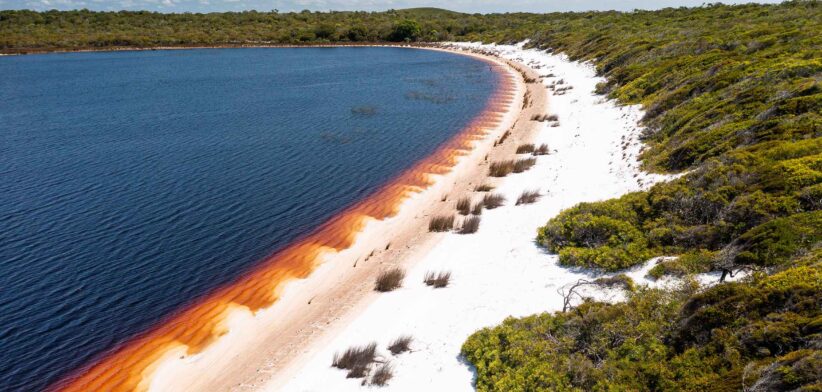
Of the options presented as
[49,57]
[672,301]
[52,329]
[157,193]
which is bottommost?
[52,329]

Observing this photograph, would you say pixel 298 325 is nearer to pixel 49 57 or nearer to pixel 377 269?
pixel 377 269

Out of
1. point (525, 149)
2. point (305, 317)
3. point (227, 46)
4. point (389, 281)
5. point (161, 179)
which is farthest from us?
point (227, 46)

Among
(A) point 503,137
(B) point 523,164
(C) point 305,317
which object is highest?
(A) point 503,137

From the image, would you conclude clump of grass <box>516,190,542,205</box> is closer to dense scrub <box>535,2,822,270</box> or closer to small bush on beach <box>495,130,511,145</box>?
dense scrub <box>535,2,822,270</box>

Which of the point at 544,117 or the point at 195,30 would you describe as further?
the point at 195,30

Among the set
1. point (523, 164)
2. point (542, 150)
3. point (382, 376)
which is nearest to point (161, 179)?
point (523, 164)

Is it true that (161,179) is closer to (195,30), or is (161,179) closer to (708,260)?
(708,260)

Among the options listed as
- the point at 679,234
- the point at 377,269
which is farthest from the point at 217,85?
the point at 679,234
